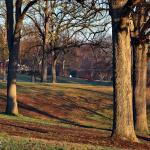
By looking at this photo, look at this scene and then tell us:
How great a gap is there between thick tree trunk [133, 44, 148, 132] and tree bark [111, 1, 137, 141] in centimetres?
827

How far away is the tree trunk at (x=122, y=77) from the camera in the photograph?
51.2 feet

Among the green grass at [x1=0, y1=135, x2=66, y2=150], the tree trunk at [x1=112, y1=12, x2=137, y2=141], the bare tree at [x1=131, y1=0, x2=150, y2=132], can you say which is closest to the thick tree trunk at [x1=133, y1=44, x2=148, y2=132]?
the bare tree at [x1=131, y1=0, x2=150, y2=132]

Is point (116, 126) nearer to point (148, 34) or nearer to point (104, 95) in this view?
point (148, 34)

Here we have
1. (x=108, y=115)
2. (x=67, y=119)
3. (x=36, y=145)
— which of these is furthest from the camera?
(x=108, y=115)

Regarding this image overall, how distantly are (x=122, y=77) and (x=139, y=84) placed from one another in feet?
29.5

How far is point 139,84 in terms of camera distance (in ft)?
81.0

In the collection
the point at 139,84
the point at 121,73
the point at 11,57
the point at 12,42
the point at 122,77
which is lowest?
the point at 139,84

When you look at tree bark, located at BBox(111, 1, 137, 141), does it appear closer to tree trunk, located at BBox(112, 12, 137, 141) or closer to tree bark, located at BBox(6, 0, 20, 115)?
tree trunk, located at BBox(112, 12, 137, 141)

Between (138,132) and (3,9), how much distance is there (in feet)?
109

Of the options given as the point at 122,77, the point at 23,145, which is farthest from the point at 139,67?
the point at 23,145

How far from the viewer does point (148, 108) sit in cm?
3838

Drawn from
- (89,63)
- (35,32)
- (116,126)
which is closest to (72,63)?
(89,63)

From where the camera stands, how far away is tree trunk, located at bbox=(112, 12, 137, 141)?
15617 millimetres

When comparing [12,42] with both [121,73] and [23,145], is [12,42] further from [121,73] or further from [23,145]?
[23,145]
